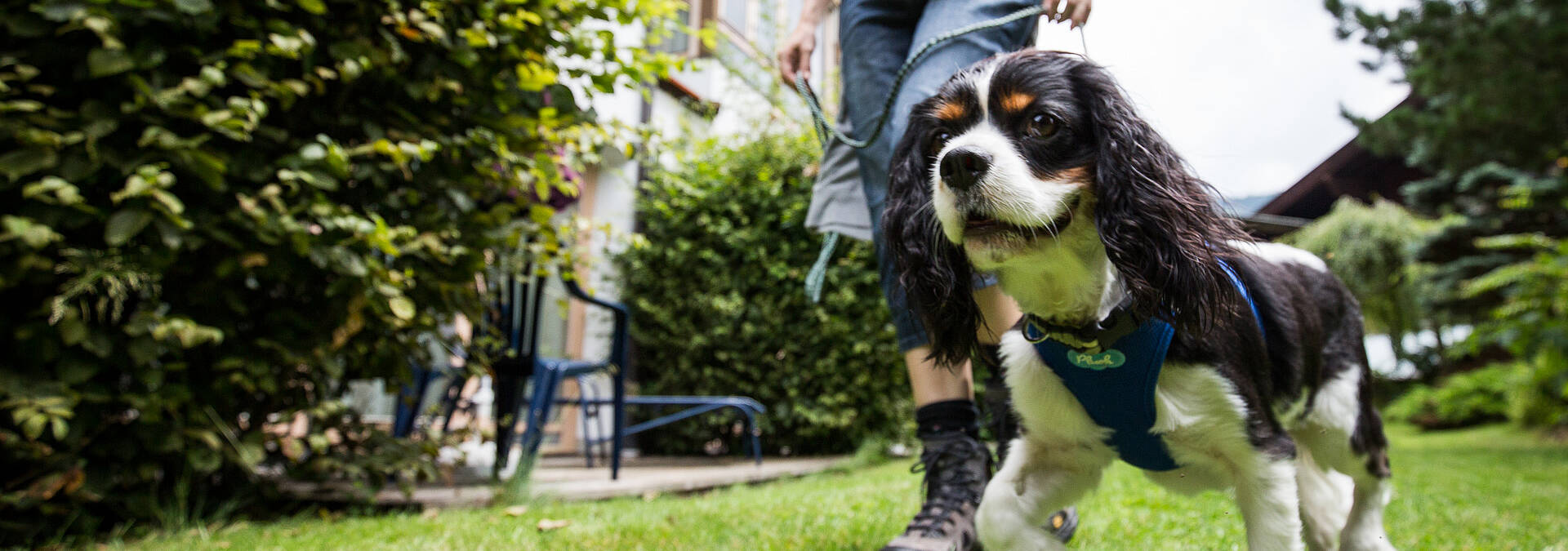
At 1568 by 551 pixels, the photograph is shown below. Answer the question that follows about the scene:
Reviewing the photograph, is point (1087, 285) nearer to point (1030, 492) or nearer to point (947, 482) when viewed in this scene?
point (1030, 492)

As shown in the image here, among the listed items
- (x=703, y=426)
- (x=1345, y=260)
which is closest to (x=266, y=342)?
(x=703, y=426)

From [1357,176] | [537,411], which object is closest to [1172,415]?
[537,411]

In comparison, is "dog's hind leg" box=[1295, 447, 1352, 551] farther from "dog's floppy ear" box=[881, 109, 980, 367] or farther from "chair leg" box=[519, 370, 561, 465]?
"chair leg" box=[519, 370, 561, 465]

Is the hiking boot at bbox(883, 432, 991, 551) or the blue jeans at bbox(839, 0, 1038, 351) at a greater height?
the blue jeans at bbox(839, 0, 1038, 351)

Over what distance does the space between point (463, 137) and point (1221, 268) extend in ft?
8.69

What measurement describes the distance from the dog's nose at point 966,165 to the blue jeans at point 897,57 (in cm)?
54

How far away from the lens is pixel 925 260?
176 cm

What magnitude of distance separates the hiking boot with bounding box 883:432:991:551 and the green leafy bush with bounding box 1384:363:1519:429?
484 inches

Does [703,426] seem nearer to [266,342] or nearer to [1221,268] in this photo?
[266,342]

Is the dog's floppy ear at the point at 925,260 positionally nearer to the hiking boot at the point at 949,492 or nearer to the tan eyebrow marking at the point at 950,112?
the tan eyebrow marking at the point at 950,112

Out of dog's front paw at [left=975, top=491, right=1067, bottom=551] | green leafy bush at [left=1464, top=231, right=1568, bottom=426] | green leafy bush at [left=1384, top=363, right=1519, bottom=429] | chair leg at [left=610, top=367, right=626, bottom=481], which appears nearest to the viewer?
dog's front paw at [left=975, top=491, right=1067, bottom=551]

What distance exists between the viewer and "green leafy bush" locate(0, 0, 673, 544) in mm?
2404

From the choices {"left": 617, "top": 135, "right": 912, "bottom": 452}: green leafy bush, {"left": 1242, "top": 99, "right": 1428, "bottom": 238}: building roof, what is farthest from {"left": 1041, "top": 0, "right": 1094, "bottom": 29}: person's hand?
{"left": 1242, "top": 99, "right": 1428, "bottom": 238}: building roof

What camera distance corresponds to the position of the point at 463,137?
3.29 meters
